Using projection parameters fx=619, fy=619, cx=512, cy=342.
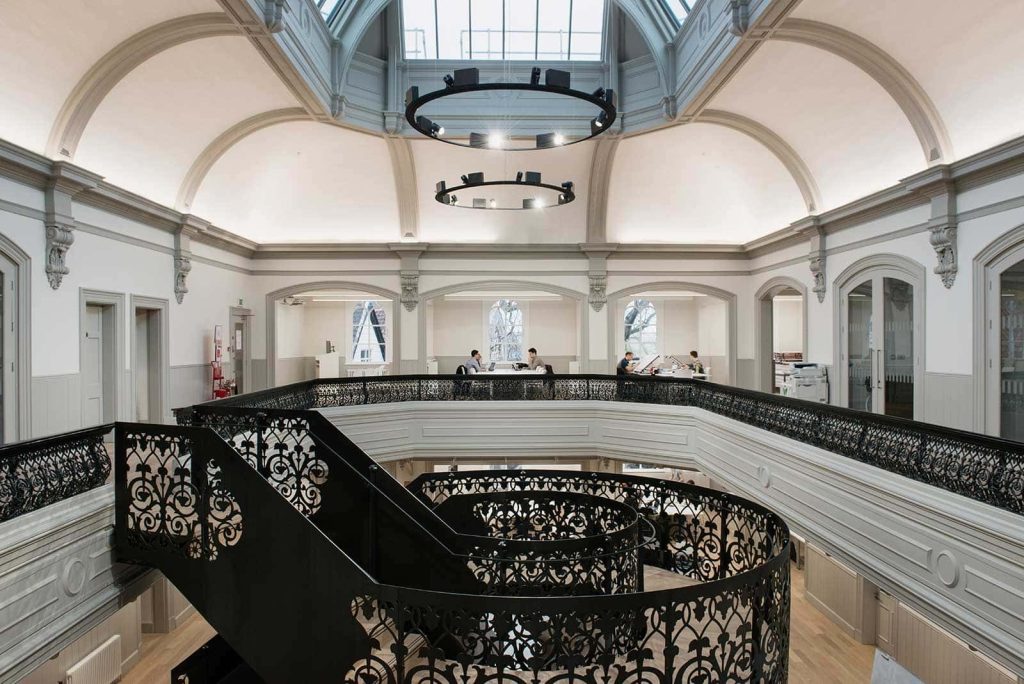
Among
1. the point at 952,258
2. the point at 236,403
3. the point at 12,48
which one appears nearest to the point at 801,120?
the point at 952,258

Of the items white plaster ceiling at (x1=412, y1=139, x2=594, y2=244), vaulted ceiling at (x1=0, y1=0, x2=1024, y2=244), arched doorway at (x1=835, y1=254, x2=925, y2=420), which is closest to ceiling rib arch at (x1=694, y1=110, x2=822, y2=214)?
vaulted ceiling at (x1=0, y1=0, x2=1024, y2=244)

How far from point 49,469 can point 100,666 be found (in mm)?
5625

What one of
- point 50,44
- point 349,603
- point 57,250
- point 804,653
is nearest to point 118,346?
point 57,250

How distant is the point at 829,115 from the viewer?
954cm

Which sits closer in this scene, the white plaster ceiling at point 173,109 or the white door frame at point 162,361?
the white plaster ceiling at point 173,109

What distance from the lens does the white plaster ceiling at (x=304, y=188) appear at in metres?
11.8

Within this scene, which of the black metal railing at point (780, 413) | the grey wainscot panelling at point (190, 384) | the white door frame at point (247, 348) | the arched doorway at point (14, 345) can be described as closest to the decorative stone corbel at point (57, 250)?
the arched doorway at point (14, 345)

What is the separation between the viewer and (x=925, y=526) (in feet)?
17.3

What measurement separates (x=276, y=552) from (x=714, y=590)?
121 inches

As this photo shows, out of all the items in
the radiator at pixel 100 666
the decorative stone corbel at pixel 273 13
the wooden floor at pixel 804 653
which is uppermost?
the decorative stone corbel at pixel 273 13

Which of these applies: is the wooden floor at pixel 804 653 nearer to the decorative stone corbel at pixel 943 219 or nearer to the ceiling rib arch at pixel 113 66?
the decorative stone corbel at pixel 943 219

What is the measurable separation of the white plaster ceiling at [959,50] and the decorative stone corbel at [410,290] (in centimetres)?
918

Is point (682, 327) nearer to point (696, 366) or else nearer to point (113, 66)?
point (696, 366)

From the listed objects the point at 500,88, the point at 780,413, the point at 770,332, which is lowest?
the point at 780,413
